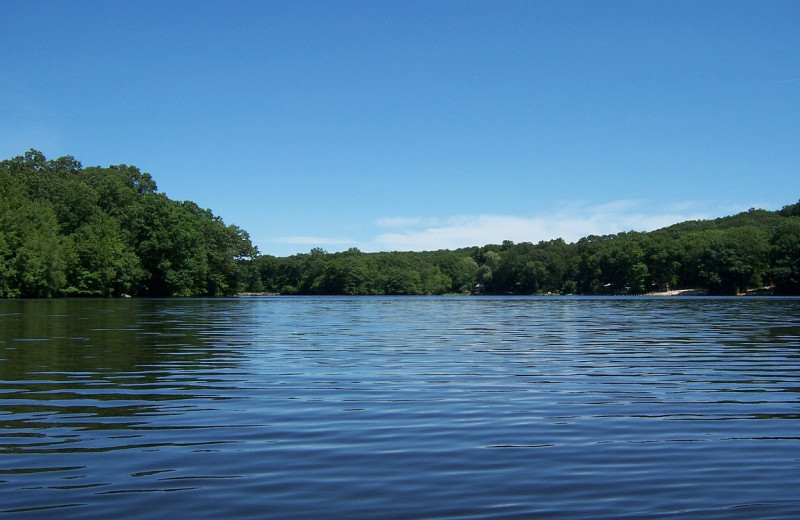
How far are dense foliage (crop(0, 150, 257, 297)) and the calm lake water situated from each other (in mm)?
75900

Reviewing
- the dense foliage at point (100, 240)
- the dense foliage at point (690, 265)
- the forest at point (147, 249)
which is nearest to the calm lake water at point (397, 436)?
the dense foliage at point (100, 240)

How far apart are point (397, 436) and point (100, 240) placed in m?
101

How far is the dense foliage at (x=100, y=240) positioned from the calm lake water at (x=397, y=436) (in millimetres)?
75900

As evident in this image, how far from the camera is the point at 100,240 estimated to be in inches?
3969

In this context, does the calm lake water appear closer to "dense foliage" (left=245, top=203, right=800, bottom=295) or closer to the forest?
the forest

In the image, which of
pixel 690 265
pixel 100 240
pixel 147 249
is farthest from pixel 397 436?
pixel 690 265

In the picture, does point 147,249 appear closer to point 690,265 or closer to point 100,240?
point 100,240

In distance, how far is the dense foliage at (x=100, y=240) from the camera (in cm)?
8775

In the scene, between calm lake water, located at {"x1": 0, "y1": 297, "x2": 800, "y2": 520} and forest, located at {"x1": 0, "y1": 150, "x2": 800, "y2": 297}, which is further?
forest, located at {"x1": 0, "y1": 150, "x2": 800, "y2": 297}

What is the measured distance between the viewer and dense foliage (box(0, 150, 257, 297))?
87.8 meters

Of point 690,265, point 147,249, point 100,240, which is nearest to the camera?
point 100,240

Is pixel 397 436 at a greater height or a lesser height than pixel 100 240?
lesser

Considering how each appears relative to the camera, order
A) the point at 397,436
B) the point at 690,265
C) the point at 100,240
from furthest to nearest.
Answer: the point at 690,265
the point at 100,240
the point at 397,436

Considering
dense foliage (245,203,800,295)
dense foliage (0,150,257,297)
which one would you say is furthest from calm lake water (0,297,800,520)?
dense foliage (245,203,800,295)
